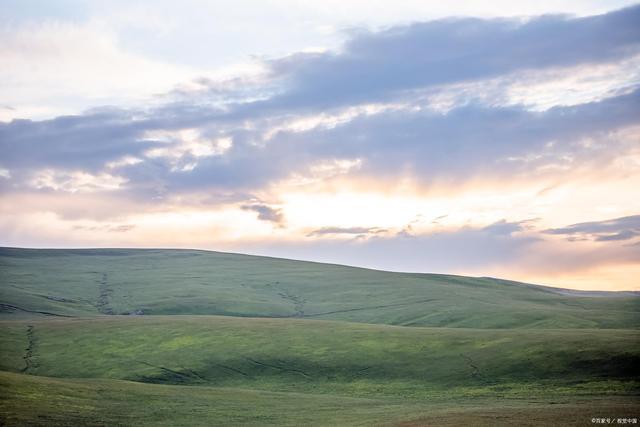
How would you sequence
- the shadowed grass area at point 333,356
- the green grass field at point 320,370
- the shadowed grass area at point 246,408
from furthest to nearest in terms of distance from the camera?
the shadowed grass area at point 333,356
the green grass field at point 320,370
the shadowed grass area at point 246,408

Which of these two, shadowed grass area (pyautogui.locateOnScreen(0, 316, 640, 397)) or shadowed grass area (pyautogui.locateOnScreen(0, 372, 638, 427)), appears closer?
shadowed grass area (pyautogui.locateOnScreen(0, 372, 638, 427))

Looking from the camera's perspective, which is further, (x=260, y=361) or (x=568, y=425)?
(x=260, y=361)

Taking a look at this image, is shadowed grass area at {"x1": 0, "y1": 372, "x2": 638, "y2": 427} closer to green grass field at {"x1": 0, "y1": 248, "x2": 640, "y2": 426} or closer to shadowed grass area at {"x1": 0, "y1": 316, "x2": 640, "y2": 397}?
green grass field at {"x1": 0, "y1": 248, "x2": 640, "y2": 426}

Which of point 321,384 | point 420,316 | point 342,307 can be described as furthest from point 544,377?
point 342,307

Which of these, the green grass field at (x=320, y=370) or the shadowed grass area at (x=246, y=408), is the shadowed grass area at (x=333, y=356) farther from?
the shadowed grass area at (x=246, y=408)

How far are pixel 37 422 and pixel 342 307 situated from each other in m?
133

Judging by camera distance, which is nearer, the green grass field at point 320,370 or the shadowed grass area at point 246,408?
the shadowed grass area at point 246,408

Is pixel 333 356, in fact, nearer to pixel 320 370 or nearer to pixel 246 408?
pixel 320 370

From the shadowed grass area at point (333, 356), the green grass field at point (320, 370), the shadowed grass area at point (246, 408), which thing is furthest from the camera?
the shadowed grass area at point (333, 356)

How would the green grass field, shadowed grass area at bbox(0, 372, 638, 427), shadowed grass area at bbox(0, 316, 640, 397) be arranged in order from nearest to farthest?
shadowed grass area at bbox(0, 372, 638, 427) < the green grass field < shadowed grass area at bbox(0, 316, 640, 397)

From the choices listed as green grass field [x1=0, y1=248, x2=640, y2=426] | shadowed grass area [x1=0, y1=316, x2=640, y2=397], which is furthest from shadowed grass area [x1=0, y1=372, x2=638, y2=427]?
shadowed grass area [x1=0, y1=316, x2=640, y2=397]

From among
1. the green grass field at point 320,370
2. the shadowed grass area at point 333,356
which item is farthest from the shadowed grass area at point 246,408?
the shadowed grass area at point 333,356

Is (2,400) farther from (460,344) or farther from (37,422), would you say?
(460,344)

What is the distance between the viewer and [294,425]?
5709 centimetres
